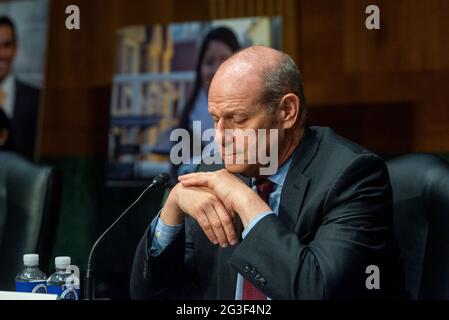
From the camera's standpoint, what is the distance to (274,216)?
1708 mm

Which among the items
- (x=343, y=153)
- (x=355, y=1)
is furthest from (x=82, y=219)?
(x=343, y=153)

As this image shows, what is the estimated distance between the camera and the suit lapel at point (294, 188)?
1860mm

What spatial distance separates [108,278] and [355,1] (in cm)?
206

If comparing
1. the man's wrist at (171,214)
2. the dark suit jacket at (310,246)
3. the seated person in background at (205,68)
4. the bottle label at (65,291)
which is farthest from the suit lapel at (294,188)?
the seated person in background at (205,68)

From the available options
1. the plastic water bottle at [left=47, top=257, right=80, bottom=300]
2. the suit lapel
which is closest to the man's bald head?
the suit lapel

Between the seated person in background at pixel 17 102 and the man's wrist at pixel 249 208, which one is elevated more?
the seated person in background at pixel 17 102

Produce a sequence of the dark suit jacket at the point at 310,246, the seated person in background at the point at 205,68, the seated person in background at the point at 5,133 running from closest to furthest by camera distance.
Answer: the dark suit jacket at the point at 310,246 < the seated person in background at the point at 205,68 < the seated person in background at the point at 5,133

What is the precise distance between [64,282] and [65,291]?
0.09 metres

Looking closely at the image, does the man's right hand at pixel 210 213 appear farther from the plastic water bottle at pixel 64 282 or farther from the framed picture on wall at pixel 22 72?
the framed picture on wall at pixel 22 72

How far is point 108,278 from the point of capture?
404 cm

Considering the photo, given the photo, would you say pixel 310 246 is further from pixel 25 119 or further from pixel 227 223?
pixel 25 119
